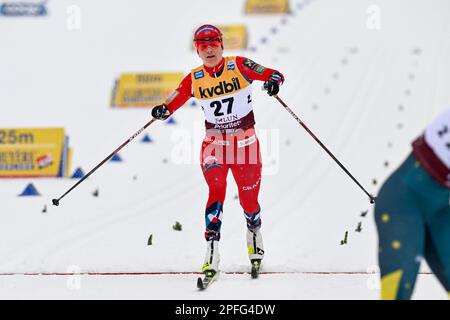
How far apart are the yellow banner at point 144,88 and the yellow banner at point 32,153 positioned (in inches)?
153

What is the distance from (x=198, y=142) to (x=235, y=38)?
6.66 metres

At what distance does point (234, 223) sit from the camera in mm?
7176

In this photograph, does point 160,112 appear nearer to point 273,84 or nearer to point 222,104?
point 222,104

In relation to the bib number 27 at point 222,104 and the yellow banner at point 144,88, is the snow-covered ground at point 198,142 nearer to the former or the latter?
the yellow banner at point 144,88

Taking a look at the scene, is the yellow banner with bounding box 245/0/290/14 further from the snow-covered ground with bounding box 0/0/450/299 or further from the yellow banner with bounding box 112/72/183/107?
the yellow banner with bounding box 112/72/183/107

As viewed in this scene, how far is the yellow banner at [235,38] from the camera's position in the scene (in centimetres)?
1717

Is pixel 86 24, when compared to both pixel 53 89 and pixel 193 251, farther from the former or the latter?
pixel 193 251

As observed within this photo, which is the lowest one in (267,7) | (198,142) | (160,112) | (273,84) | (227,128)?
(198,142)

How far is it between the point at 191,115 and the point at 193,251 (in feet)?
23.2

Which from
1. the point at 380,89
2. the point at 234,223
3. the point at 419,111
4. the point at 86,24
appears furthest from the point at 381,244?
the point at 86,24

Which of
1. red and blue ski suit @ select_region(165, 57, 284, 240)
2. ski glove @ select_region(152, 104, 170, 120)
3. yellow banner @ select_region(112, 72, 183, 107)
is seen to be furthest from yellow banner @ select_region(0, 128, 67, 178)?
red and blue ski suit @ select_region(165, 57, 284, 240)

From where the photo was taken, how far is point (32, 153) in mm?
9789

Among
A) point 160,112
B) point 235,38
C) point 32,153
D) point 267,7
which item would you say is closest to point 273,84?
point 160,112
